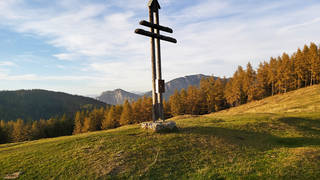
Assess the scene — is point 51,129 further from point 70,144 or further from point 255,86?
point 255,86

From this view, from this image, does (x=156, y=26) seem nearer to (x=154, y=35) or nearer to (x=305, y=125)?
(x=154, y=35)

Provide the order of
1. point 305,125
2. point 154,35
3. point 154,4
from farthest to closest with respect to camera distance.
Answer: point 305,125 < point 154,4 < point 154,35

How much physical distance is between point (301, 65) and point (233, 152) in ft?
235

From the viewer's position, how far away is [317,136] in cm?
1549

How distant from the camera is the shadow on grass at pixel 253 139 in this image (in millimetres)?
13062

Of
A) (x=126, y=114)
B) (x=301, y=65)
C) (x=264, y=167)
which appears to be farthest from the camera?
(x=301, y=65)

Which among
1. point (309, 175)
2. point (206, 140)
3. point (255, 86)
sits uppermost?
point (255, 86)

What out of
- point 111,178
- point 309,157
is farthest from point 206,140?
point 111,178

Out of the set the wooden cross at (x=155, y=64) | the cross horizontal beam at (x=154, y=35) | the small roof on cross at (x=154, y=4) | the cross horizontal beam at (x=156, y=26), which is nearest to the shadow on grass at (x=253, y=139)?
the wooden cross at (x=155, y=64)

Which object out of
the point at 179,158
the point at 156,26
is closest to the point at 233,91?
the point at 156,26

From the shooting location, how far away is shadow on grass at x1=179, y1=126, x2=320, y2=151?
42.9 feet

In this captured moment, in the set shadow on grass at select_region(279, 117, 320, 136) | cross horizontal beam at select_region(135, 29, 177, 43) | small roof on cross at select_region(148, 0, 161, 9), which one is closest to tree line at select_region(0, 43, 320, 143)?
shadow on grass at select_region(279, 117, 320, 136)

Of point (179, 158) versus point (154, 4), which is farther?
point (154, 4)

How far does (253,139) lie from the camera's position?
14.2 metres
